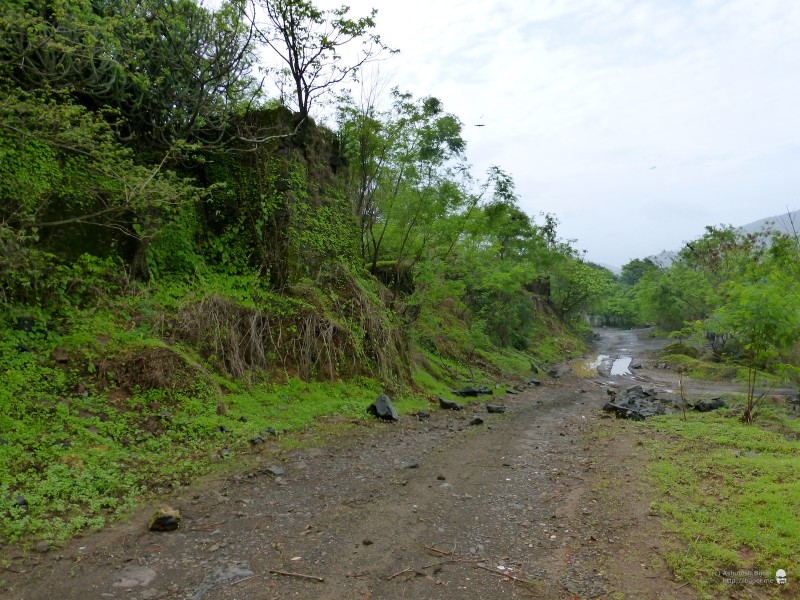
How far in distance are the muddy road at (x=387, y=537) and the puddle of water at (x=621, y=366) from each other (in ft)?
80.6

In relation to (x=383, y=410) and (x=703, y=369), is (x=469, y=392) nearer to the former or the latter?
(x=383, y=410)

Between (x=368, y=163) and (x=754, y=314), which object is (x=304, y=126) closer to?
(x=368, y=163)

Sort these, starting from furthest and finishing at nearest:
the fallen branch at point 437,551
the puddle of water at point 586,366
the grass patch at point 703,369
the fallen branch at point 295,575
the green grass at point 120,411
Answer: the puddle of water at point 586,366 → the grass patch at point 703,369 → the green grass at point 120,411 → the fallen branch at point 437,551 → the fallen branch at point 295,575

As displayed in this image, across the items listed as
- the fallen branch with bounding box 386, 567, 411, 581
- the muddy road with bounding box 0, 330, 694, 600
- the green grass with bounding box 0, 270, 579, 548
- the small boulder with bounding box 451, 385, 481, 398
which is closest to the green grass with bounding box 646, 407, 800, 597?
the muddy road with bounding box 0, 330, 694, 600

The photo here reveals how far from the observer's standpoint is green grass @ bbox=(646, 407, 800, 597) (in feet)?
14.2

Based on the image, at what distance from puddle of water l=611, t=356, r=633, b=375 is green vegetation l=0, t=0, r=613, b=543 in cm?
1688

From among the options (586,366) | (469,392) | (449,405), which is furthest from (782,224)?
(449,405)

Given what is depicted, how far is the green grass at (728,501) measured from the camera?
4.32 meters

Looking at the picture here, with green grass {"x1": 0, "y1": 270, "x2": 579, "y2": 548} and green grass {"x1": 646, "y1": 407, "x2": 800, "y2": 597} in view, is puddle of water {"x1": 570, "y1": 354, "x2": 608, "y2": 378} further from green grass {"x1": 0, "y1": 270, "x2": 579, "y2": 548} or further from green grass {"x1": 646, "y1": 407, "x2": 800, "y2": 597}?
green grass {"x1": 0, "y1": 270, "x2": 579, "y2": 548}

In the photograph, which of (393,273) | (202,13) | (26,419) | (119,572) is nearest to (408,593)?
(119,572)

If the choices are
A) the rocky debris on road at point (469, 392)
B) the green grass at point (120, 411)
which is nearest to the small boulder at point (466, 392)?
the rocky debris on road at point (469, 392)

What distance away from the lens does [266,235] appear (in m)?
12.8

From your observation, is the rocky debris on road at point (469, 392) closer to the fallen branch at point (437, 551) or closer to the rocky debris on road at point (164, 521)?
the fallen branch at point (437, 551)

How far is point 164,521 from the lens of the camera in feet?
16.4
